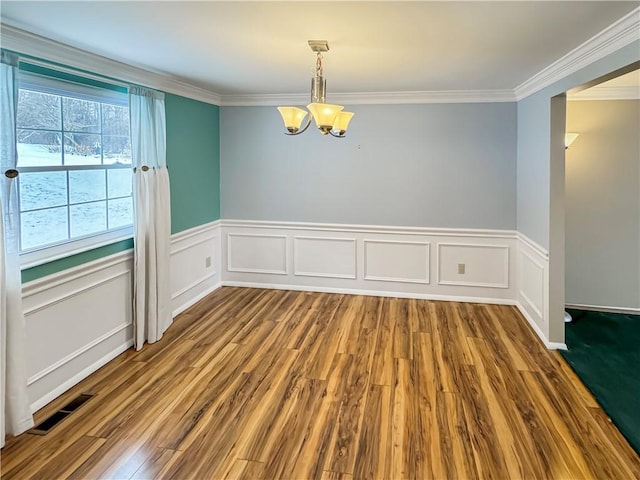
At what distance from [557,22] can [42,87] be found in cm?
317

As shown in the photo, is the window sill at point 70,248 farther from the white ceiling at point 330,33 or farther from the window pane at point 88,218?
the white ceiling at point 330,33

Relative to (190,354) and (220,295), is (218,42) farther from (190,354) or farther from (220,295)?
(220,295)

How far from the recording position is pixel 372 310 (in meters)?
4.92

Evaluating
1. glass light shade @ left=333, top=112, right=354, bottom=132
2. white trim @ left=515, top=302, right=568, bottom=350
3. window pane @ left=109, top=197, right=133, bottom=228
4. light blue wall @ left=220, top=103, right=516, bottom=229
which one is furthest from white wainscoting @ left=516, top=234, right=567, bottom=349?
window pane @ left=109, top=197, right=133, bottom=228

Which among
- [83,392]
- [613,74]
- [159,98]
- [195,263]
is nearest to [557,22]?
[613,74]

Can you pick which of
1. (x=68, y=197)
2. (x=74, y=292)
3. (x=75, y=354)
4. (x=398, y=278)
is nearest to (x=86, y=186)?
(x=68, y=197)

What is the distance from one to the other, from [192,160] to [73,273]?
210 centimetres

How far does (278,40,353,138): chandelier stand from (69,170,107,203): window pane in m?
1.56

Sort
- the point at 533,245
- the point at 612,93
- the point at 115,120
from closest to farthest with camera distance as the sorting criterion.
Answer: the point at 115,120 → the point at 533,245 → the point at 612,93

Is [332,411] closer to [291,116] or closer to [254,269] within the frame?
[291,116]

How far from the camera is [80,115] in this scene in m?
3.34

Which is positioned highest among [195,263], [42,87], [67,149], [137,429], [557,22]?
[557,22]

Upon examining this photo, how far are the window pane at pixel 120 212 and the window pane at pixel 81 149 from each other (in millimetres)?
383

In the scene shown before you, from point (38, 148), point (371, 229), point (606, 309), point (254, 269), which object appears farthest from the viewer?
point (254, 269)
